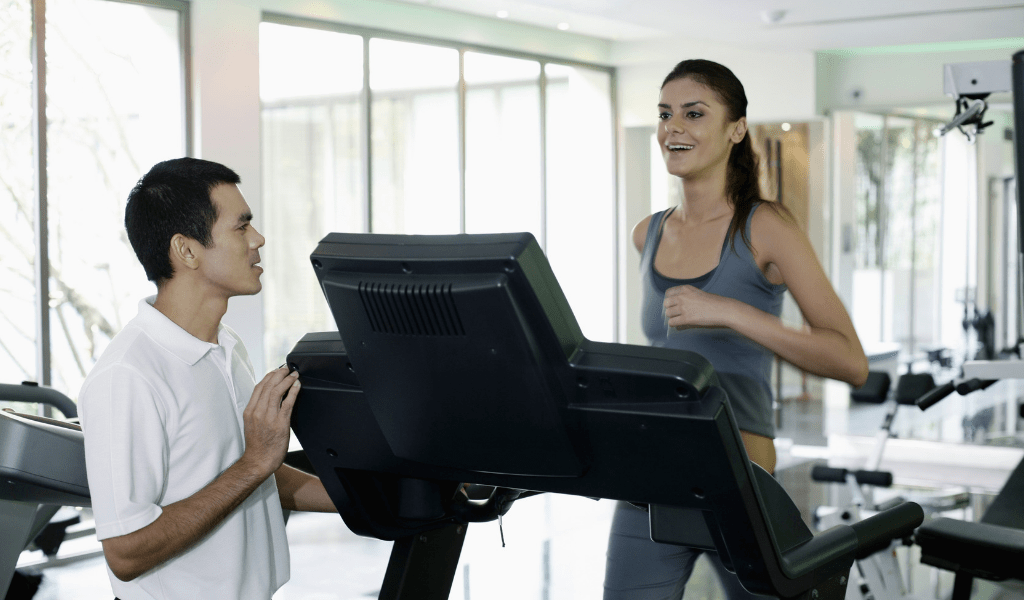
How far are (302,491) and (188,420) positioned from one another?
330 millimetres

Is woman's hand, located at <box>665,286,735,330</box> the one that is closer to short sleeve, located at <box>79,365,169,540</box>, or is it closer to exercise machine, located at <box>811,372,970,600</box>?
short sleeve, located at <box>79,365,169,540</box>

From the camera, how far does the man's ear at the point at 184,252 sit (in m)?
1.38

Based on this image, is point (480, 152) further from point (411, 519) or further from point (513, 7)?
point (411, 519)

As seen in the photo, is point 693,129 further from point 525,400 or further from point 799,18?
point 799,18

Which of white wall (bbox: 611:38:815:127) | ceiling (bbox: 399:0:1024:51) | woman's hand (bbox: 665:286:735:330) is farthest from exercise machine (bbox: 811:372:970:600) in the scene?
white wall (bbox: 611:38:815:127)

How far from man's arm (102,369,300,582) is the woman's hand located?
48 centimetres

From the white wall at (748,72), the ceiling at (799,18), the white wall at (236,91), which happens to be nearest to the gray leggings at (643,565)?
the white wall at (236,91)

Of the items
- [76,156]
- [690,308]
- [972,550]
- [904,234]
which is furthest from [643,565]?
[904,234]

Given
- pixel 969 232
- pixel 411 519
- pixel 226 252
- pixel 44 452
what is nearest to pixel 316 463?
pixel 411 519

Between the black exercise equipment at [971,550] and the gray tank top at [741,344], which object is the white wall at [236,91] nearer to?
the black exercise equipment at [971,550]

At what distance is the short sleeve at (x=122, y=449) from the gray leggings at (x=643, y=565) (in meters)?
0.73

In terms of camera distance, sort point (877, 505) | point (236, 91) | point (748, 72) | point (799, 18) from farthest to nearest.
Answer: point (748, 72) → point (799, 18) → point (236, 91) → point (877, 505)

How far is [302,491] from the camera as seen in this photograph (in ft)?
5.33

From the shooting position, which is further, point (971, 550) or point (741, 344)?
point (971, 550)
